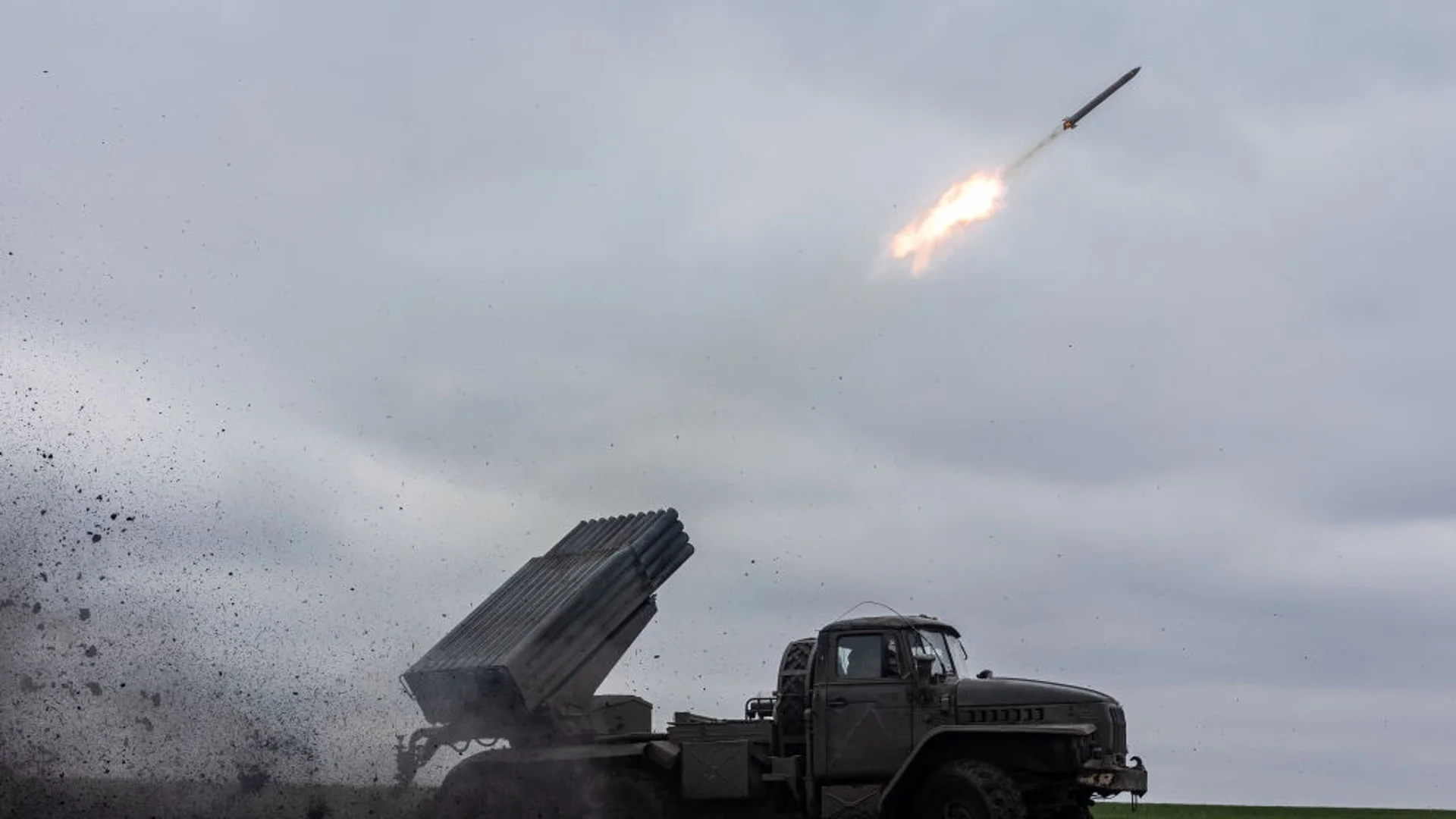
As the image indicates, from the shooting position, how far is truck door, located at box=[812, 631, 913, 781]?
65.9 feet

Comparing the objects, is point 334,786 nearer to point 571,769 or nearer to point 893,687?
point 571,769

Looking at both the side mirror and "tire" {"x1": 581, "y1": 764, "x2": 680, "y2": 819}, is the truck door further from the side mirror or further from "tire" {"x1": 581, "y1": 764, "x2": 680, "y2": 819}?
"tire" {"x1": 581, "y1": 764, "x2": 680, "y2": 819}

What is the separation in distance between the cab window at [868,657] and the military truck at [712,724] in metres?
0.02

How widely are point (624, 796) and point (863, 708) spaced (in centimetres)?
334

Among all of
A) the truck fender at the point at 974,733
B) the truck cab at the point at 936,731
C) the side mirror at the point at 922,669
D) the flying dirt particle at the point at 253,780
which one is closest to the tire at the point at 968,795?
the truck cab at the point at 936,731

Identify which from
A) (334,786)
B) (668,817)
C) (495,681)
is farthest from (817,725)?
(334,786)

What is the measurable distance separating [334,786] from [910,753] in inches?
284

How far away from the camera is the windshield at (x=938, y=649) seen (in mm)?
20469

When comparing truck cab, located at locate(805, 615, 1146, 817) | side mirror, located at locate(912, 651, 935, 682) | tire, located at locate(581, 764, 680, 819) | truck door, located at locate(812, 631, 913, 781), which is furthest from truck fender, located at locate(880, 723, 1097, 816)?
tire, located at locate(581, 764, 680, 819)

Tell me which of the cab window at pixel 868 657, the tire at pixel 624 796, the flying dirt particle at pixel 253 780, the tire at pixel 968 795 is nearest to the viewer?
the tire at pixel 968 795

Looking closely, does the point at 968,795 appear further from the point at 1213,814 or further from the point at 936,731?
the point at 1213,814

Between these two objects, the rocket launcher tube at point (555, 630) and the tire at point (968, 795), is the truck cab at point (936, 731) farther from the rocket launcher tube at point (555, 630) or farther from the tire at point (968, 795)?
the rocket launcher tube at point (555, 630)

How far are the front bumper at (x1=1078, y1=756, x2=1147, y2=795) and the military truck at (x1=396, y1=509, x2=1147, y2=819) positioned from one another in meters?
0.05

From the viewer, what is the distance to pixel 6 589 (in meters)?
19.6
